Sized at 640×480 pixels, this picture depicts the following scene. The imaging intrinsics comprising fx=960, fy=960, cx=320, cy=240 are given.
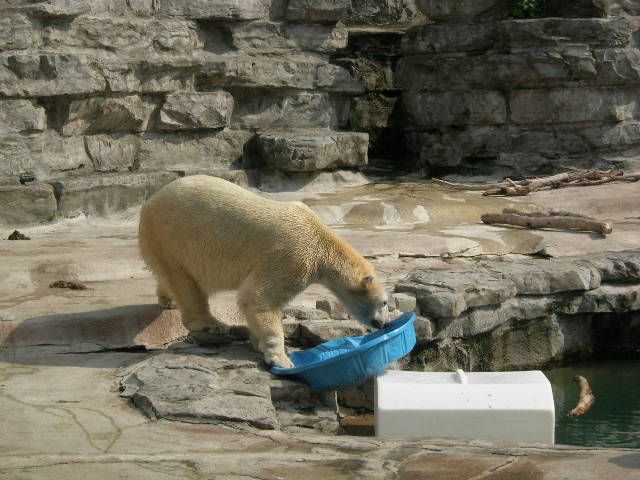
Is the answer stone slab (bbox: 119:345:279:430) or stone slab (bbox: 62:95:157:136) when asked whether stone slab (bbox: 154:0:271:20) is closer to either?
→ stone slab (bbox: 62:95:157:136)

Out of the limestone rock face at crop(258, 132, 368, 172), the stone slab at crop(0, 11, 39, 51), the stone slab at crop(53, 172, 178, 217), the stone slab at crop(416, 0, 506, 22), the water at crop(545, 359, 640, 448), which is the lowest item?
the water at crop(545, 359, 640, 448)

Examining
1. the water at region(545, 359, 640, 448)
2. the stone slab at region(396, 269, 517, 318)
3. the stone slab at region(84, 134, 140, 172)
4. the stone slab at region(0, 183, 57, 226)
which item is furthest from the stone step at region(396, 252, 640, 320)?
the stone slab at region(84, 134, 140, 172)

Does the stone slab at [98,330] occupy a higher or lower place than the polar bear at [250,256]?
lower

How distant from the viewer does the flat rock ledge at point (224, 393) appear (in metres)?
4.14

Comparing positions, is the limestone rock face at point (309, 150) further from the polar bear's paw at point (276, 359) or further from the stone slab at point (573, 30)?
the polar bear's paw at point (276, 359)

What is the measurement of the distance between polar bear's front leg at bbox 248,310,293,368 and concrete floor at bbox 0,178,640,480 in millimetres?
694

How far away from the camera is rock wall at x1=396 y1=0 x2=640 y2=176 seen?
1020 centimetres

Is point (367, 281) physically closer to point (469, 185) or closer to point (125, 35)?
point (125, 35)

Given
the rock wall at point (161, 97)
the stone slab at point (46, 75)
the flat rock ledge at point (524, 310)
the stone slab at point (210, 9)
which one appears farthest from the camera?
the stone slab at point (210, 9)

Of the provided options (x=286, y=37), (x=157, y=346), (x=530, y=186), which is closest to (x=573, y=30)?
(x=530, y=186)

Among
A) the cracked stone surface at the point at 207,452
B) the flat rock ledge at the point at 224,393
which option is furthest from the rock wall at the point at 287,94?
the cracked stone surface at the point at 207,452

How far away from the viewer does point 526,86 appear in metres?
10.4

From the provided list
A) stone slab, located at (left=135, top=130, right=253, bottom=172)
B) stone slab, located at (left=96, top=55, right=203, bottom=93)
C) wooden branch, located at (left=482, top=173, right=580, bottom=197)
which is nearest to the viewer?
stone slab, located at (left=96, top=55, right=203, bottom=93)

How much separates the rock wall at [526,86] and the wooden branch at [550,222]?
Answer: 7.52 feet
